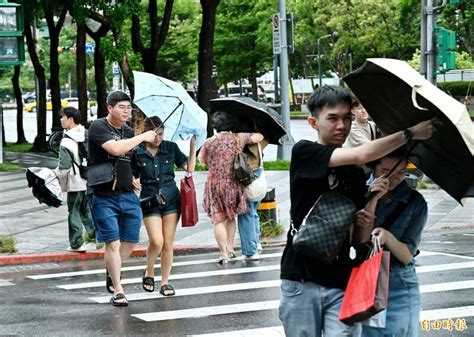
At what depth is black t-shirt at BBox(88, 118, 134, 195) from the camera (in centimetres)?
951

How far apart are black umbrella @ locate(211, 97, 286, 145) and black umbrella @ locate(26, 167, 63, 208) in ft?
7.87

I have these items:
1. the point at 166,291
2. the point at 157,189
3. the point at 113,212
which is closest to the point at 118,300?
the point at 166,291

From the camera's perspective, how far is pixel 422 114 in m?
4.64

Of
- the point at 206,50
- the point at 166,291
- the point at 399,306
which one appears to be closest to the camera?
the point at 399,306

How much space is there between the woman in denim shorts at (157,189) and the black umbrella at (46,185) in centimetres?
330

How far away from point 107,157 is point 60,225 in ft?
23.8

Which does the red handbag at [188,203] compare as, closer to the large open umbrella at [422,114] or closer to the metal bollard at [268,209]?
the metal bollard at [268,209]

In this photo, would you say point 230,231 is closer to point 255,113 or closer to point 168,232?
point 255,113

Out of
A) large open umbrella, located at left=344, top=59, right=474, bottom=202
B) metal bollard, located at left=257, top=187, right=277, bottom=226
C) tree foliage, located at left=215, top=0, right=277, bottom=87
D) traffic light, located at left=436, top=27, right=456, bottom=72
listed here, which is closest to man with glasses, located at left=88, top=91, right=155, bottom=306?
large open umbrella, located at left=344, top=59, right=474, bottom=202

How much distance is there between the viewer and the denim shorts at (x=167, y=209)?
10.0 metres

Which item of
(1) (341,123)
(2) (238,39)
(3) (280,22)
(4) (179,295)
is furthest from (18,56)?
(2) (238,39)

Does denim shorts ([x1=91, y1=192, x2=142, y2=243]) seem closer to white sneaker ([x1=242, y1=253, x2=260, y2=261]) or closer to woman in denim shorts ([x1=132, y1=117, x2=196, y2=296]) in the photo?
woman in denim shorts ([x1=132, y1=117, x2=196, y2=296])

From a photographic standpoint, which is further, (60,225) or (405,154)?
(60,225)

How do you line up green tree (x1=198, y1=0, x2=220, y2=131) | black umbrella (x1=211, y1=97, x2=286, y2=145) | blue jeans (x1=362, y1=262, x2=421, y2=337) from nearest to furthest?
blue jeans (x1=362, y1=262, x2=421, y2=337) < black umbrella (x1=211, y1=97, x2=286, y2=145) < green tree (x1=198, y1=0, x2=220, y2=131)
